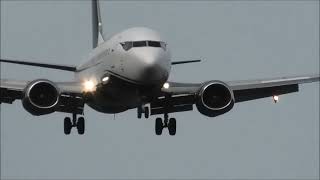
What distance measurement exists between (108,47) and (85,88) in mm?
2501

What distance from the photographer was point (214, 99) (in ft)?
180

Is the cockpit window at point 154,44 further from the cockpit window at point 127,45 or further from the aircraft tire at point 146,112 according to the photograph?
the aircraft tire at point 146,112

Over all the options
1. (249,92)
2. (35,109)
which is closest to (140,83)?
(35,109)

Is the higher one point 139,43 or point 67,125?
point 139,43

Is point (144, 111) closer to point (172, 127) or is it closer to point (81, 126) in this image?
point (172, 127)

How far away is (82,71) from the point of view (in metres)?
60.1

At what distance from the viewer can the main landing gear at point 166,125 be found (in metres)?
57.0

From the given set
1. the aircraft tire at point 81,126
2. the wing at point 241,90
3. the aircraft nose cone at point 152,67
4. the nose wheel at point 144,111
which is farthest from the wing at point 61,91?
the aircraft nose cone at point 152,67

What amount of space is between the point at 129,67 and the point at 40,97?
5.50 meters

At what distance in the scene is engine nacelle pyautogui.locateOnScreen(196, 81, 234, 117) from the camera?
54.2 m

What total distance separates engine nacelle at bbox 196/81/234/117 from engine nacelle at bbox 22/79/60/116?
7.50 metres

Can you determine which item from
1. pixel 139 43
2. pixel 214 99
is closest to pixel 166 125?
pixel 214 99

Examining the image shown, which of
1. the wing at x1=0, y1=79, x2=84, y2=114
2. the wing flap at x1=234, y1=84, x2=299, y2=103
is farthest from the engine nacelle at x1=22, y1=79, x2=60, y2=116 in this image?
the wing flap at x1=234, y1=84, x2=299, y2=103

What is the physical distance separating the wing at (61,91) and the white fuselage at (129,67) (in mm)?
912
